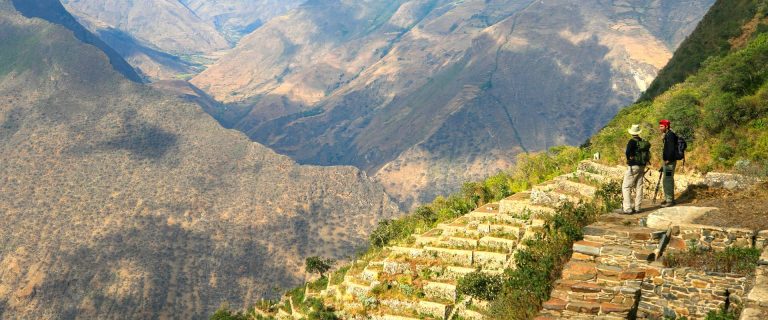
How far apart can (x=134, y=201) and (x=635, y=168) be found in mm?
133248

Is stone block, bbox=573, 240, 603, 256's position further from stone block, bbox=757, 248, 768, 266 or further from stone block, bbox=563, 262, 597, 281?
stone block, bbox=757, 248, 768, 266

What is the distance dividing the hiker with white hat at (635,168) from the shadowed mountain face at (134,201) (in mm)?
104493

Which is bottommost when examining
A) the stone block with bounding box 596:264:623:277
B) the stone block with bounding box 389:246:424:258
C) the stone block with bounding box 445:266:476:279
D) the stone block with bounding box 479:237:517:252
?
the stone block with bounding box 389:246:424:258

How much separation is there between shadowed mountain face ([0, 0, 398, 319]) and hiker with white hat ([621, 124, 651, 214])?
343ft

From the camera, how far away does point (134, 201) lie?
14112 cm

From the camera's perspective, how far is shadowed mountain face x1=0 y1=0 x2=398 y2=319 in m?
120

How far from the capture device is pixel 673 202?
69.9 ft

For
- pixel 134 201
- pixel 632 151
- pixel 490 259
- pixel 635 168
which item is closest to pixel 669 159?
pixel 635 168

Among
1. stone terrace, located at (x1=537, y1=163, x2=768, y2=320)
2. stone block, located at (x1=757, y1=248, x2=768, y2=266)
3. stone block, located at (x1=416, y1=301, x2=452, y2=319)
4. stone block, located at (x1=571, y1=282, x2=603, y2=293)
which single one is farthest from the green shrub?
stone block, located at (x1=757, y1=248, x2=768, y2=266)

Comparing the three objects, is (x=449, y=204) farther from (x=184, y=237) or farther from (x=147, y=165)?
(x=147, y=165)

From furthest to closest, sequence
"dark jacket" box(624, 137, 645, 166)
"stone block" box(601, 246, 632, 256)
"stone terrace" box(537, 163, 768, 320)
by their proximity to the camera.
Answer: "dark jacket" box(624, 137, 645, 166), "stone block" box(601, 246, 632, 256), "stone terrace" box(537, 163, 768, 320)

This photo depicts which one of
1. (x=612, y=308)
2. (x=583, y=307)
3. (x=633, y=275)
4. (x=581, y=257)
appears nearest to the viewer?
(x=612, y=308)

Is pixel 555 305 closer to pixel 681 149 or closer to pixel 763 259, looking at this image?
pixel 763 259

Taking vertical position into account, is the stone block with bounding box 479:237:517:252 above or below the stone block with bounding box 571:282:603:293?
below
